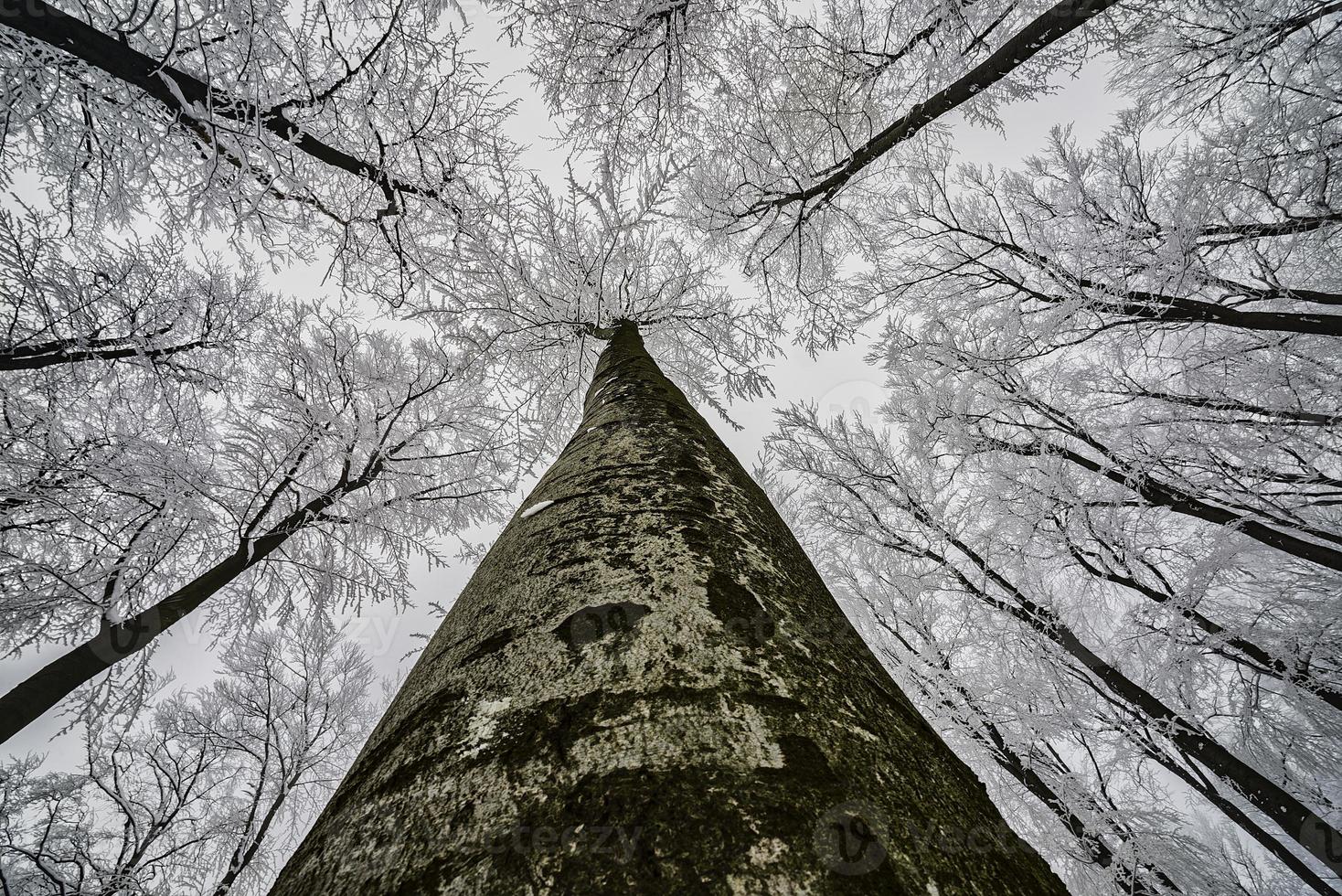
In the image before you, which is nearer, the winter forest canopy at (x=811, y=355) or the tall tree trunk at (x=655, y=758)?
the tall tree trunk at (x=655, y=758)

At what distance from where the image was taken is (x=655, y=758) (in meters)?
0.52

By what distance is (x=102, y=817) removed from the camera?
7188 millimetres

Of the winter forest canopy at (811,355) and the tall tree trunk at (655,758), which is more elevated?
the winter forest canopy at (811,355)

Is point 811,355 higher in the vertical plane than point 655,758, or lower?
higher

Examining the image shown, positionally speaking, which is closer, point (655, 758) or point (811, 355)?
point (655, 758)

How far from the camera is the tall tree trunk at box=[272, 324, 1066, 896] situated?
427mm

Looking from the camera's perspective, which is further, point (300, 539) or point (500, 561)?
point (300, 539)

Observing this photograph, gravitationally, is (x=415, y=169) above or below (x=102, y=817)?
above

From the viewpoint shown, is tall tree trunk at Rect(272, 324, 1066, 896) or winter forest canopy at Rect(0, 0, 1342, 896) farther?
winter forest canopy at Rect(0, 0, 1342, 896)

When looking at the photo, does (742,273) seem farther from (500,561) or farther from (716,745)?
(716,745)

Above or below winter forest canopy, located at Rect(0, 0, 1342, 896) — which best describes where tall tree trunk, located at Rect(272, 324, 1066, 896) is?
below

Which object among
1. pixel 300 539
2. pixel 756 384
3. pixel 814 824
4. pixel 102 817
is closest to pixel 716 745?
pixel 814 824

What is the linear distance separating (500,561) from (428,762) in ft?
1.96

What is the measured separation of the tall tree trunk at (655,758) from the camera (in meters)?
0.43
